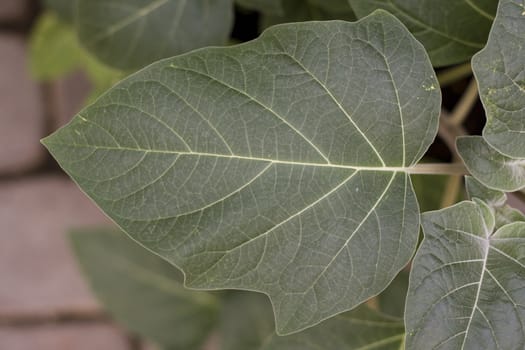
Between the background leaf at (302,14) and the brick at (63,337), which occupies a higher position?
the background leaf at (302,14)

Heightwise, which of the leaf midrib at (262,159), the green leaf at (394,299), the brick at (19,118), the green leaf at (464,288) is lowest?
the green leaf at (394,299)

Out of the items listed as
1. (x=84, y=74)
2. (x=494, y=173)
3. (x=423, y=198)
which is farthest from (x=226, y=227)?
(x=84, y=74)

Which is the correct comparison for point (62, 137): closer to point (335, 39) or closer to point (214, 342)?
point (335, 39)

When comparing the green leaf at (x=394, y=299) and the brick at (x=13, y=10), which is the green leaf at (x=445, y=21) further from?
the brick at (x=13, y=10)

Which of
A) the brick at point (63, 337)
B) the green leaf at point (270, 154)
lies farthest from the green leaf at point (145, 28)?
the brick at point (63, 337)

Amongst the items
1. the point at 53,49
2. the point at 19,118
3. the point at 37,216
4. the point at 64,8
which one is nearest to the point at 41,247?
the point at 37,216

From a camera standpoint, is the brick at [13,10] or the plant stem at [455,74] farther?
the brick at [13,10]
